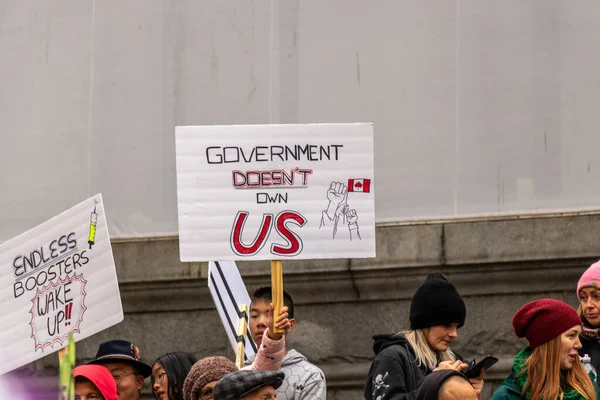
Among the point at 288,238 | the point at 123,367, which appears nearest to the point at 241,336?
the point at 123,367

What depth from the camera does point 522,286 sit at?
10.9 m

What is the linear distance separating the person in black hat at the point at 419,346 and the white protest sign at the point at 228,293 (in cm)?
198

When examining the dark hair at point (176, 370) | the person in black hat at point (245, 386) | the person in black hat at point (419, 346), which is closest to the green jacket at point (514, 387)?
the person in black hat at point (419, 346)

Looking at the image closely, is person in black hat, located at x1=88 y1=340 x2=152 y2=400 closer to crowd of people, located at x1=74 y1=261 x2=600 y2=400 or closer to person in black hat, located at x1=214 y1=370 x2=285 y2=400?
crowd of people, located at x1=74 y1=261 x2=600 y2=400

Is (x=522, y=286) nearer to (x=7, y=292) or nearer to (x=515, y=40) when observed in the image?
(x=515, y=40)

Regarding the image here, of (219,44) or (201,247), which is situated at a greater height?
(219,44)

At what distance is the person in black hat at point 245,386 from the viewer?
727cm

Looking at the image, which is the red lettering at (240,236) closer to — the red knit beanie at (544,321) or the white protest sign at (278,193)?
the white protest sign at (278,193)

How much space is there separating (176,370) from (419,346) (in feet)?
5.68

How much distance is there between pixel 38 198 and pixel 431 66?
3110 millimetres

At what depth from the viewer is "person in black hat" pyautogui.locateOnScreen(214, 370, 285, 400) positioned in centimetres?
727

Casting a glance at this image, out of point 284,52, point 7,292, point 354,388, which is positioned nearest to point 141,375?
point 7,292

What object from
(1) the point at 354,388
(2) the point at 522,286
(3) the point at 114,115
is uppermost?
(3) the point at 114,115

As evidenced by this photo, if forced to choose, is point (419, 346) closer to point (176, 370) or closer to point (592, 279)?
point (592, 279)
